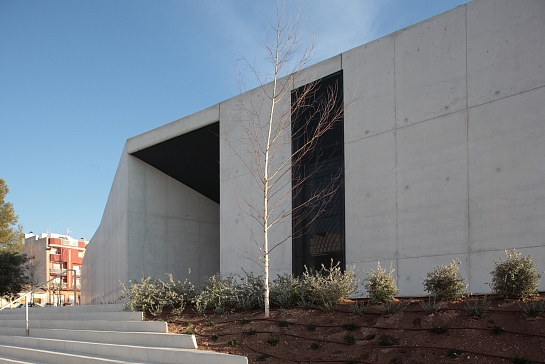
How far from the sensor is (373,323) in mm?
7312

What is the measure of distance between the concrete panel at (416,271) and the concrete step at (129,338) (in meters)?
4.34

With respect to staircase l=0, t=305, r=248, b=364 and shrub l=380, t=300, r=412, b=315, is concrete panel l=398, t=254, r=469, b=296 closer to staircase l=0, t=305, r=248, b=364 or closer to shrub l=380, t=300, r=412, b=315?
shrub l=380, t=300, r=412, b=315

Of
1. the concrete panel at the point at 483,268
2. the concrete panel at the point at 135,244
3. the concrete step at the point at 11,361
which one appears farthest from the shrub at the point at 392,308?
the concrete panel at the point at 135,244

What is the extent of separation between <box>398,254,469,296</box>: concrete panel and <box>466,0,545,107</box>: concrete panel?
2.88 metres

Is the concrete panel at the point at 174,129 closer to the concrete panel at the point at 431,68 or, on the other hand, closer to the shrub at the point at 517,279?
the concrete panel at the point at 431,68

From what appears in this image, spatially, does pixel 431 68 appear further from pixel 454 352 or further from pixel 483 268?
pixel 454 352

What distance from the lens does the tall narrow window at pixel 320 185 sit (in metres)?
11.9

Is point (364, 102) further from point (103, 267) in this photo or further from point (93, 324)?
point (103, 267)

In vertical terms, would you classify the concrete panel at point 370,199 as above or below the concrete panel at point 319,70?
below

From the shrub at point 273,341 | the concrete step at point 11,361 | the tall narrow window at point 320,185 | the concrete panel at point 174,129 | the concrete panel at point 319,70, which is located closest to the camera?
the shrub at point 273,341

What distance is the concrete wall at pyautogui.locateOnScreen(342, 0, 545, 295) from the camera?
9117 mm

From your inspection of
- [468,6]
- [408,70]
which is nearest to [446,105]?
[408,70]

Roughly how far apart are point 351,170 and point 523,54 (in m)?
3.95

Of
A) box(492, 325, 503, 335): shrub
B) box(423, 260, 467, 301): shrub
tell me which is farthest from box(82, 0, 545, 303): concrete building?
box(492, 325, 503, 335): shrub
